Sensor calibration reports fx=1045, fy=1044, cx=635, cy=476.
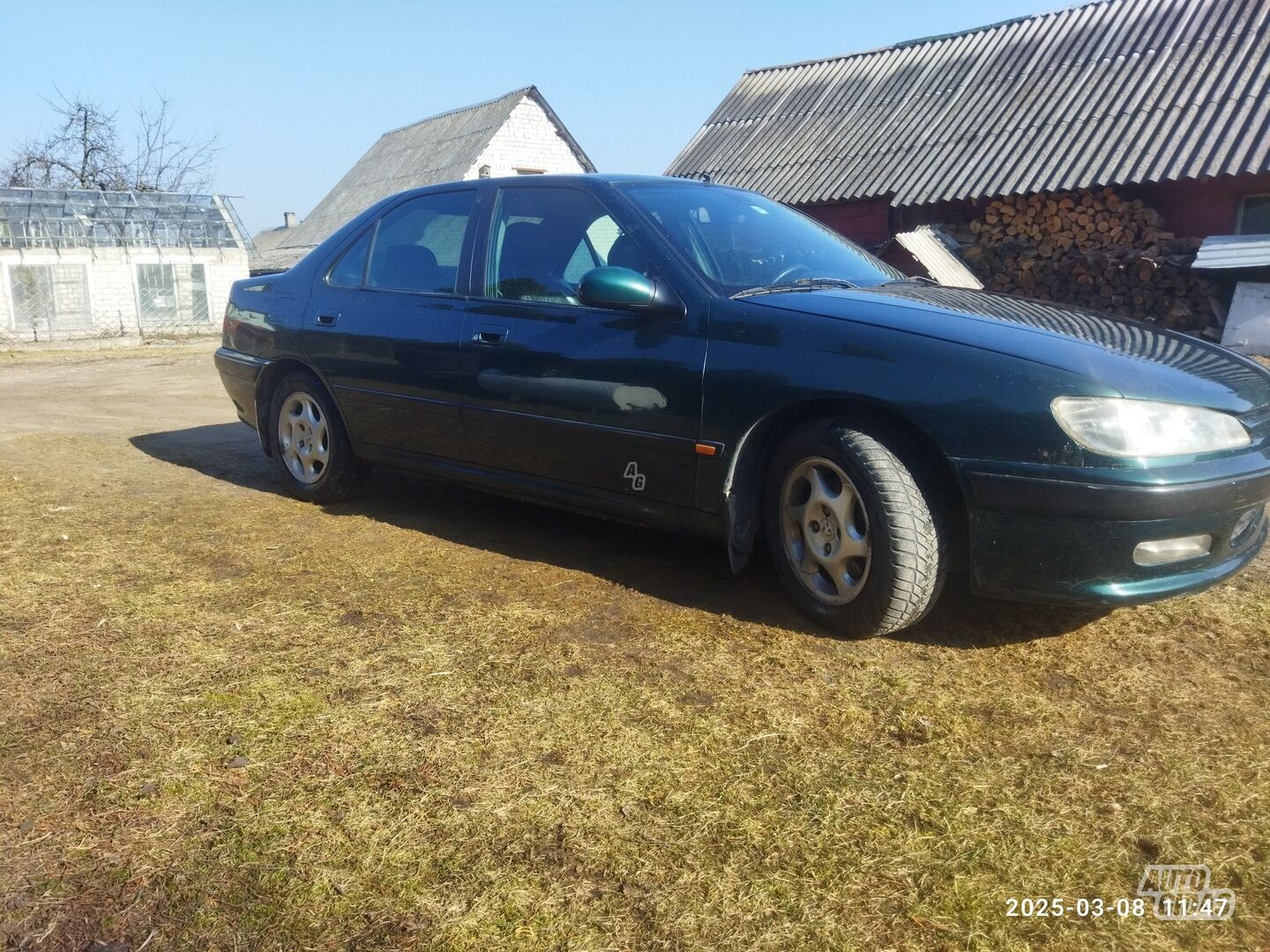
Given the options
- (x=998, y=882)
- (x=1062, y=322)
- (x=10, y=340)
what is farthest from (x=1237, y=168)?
(x=10, y=340)

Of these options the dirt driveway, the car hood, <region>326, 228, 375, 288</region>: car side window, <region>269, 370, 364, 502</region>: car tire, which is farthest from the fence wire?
the car hood

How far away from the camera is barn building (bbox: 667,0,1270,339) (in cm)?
1359

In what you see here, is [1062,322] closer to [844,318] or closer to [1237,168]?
[844,318]

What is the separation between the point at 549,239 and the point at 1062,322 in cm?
199

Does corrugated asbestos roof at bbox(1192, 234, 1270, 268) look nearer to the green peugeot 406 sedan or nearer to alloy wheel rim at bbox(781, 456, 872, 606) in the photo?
the green peugeot 406 sedan

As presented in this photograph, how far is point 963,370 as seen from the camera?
307 centimetres

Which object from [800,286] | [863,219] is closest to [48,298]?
[863,219]

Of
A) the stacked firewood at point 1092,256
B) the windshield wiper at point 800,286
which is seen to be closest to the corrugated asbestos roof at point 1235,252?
the stacked firewood at point 1092,256

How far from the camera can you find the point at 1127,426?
2910mm

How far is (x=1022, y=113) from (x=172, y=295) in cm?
1798

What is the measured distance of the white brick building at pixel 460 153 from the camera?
29250 millimetres

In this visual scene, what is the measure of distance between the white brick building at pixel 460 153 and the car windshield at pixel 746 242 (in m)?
23.6

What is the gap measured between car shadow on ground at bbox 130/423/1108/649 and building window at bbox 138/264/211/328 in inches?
728

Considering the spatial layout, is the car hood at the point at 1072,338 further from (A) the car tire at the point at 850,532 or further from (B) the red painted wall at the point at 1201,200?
(B) the red painted wall at the point at 1201,200
